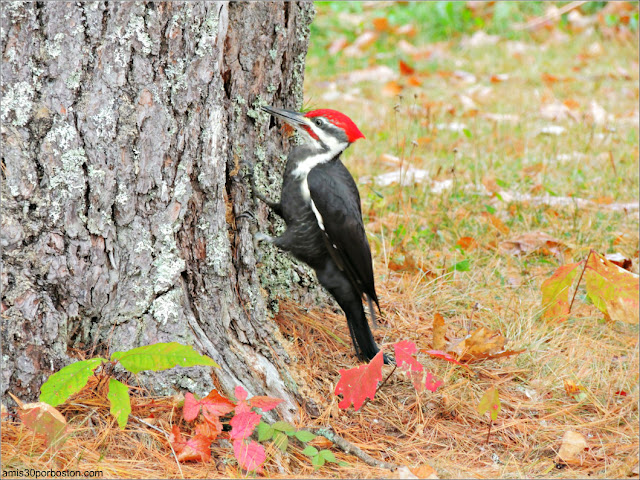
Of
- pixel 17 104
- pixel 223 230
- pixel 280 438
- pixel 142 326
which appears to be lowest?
pixel 280 438

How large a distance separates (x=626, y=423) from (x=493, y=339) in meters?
0.60

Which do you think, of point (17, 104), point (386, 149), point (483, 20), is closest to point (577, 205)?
point (386, 149)

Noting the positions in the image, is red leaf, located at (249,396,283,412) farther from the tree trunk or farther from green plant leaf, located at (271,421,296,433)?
the tree trunk

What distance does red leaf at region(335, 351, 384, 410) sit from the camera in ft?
7.72

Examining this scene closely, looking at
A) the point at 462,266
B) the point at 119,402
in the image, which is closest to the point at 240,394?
the point at 119,402

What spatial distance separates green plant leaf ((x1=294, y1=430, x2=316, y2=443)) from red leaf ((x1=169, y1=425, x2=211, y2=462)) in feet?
0.97

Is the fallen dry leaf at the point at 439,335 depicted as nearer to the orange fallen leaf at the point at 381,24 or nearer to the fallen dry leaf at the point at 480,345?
the fallen dry leaf at the point at 480,345

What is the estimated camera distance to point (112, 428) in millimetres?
2223

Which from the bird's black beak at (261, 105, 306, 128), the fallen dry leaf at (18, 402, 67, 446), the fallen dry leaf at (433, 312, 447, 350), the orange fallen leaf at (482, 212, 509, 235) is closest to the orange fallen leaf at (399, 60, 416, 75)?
the orange fallen leaf at (482, 212, 509, 235)

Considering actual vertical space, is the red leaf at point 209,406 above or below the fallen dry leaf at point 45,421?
below

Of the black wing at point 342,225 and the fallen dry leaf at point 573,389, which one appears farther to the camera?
the black wing at point 342,225

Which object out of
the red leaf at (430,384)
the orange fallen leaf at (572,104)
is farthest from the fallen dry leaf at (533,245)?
the orange fallen leaf at (572,104)

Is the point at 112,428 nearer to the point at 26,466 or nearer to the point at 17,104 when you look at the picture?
the point at 26,466

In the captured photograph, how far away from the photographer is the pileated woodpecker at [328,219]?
117 inches
